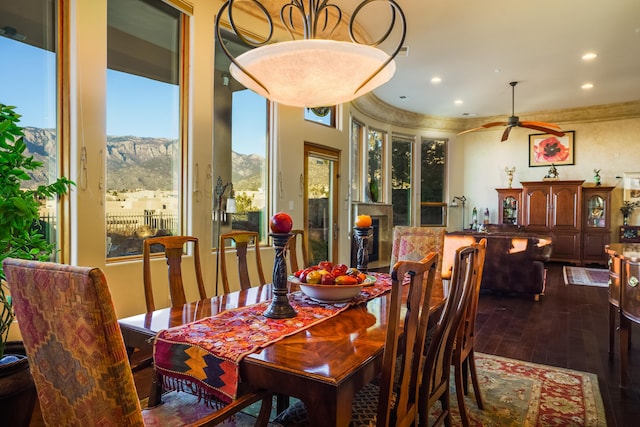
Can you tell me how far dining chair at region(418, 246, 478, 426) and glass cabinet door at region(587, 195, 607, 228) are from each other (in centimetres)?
823

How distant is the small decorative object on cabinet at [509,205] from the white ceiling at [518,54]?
6.15 feet

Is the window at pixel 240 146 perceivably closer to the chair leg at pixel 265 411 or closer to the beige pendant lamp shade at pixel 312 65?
the beige pendant lamp shade at pixel 312 65

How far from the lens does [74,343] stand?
90cm

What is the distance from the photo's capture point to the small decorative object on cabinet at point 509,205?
9.12 meters

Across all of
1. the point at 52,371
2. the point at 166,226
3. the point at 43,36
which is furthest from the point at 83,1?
the point at 52,371

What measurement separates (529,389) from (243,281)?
199 cm

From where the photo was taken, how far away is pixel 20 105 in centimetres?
265

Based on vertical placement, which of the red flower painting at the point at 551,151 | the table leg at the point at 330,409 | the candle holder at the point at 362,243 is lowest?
the table leg at the point at 330,409

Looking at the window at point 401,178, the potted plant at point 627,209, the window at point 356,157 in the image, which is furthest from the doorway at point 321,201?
the potted plant at point 627,209

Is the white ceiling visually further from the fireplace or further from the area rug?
the area rug

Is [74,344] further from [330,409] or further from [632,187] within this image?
[632,187]

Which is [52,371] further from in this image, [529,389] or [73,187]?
[529,389]

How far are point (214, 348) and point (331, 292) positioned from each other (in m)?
0.69

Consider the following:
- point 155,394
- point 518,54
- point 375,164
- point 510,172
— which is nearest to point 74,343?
point 155,394
